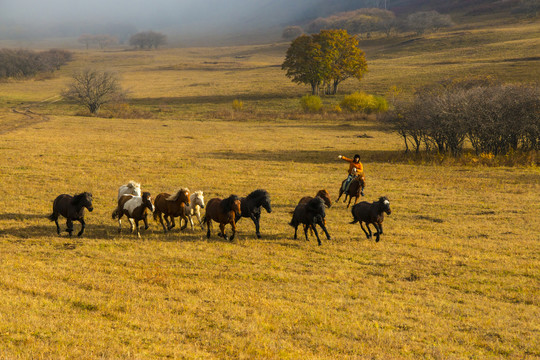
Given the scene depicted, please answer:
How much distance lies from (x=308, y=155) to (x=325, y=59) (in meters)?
50.6

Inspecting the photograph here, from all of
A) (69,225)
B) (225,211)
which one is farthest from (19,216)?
(225,211)

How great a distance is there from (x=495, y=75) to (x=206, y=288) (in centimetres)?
7547

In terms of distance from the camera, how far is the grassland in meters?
8.29

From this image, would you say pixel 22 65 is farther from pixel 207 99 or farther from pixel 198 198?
pixel 198 198

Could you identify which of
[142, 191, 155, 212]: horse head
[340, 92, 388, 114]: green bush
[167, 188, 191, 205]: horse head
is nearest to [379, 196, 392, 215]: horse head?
[167, 188, 191, 205]: horse head

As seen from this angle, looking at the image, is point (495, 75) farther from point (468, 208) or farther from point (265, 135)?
point (468, 208)

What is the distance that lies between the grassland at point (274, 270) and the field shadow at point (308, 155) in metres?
0.44

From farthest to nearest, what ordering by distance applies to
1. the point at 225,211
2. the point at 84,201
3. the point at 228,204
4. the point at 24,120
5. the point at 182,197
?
the point at 24,120 → the point at 182,197 → the point at 225,211 → the point at 228,204 → the point at 84,201

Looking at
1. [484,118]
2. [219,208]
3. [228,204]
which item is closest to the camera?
[228,204]

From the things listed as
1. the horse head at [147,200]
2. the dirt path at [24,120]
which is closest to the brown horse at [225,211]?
the horse head at [147,200]

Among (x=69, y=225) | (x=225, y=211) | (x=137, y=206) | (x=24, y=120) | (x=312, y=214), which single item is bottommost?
(x=69, y=225)

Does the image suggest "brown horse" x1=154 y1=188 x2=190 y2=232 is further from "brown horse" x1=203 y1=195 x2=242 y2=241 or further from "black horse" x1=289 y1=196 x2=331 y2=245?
"black horse" x1=289 y1=196 x2=331 y2=245

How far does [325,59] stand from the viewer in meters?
81.3

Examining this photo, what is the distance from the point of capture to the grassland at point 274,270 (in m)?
8.29
